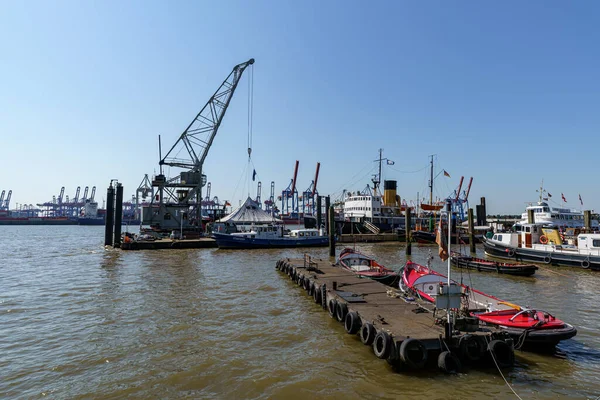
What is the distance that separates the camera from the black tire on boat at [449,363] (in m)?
9.69

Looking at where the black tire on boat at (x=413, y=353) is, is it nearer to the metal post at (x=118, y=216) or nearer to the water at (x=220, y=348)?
the water at (x=220, y=348)

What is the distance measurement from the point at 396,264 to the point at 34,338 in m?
28.1

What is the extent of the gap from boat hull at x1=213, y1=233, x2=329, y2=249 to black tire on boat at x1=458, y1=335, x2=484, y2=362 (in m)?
37.7

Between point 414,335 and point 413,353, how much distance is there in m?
0.62

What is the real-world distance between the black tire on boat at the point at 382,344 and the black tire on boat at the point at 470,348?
6.39 ft

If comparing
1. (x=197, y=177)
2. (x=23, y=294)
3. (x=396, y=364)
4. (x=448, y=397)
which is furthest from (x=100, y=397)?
(x=197, y=177)

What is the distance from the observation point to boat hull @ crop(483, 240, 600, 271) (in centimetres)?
2925

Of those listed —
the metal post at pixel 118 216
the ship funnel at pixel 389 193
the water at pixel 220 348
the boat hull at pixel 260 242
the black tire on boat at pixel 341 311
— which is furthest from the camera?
the ship funnel at pixel 389 193

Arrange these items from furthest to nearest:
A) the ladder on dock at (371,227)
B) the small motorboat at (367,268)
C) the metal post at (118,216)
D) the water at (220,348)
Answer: the ladder on dock at (371,227) → the metal post at (118,216) → the small motorboat at (367,268) → the water at (220,348)

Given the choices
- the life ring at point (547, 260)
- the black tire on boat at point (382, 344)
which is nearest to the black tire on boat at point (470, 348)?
the black tire on boat at point (382, 344)

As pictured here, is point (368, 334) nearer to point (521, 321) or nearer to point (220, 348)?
point (220, 348)

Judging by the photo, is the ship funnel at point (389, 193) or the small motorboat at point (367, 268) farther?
the ship funnel at point (389, 193)

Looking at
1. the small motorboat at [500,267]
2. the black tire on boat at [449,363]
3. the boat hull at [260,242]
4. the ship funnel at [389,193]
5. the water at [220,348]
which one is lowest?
the water at [220,348]

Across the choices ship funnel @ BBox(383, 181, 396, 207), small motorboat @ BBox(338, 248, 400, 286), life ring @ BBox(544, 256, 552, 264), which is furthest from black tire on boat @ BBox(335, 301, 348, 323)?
ship funnel @ BBox(383, 181, 396, 207)
